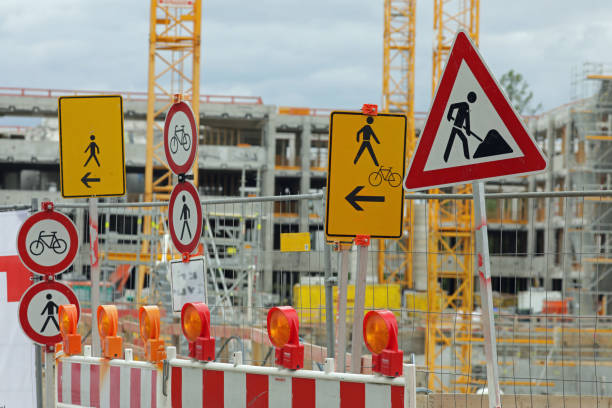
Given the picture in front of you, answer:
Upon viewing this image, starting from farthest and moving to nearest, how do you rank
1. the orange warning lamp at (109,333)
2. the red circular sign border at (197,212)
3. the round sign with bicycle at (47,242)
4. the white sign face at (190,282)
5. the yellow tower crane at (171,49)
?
the yellow tower crane at (171,49) < the round sign with bicycle at (47,242) < the white sign face at (190,282) < the red circular sign border at (197,212) < the orange warning lamp at (109,333)

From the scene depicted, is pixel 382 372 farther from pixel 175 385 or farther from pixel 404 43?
pixel 404 43

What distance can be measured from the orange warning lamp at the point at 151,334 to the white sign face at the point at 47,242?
4.97 ft

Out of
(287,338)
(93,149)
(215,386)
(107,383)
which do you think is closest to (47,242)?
(93,149)

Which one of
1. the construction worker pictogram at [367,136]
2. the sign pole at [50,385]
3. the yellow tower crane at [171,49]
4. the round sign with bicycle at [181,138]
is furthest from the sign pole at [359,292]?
the yellow tower crane at [171,49]

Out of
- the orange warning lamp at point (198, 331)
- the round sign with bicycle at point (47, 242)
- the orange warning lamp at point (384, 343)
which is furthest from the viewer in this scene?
the round sign with bicycle at point (47, 242)

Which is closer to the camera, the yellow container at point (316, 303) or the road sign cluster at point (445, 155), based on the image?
the road sign cluster at point (445, 155)

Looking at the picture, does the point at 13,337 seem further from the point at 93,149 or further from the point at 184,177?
the point at 184,177

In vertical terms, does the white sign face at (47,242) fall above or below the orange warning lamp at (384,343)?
above

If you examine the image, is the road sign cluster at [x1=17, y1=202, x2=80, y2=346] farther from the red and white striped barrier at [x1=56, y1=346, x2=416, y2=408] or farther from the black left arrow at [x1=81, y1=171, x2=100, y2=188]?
the red and white striped barrier at [x1=56, y1=346, x2=416, y2=408]

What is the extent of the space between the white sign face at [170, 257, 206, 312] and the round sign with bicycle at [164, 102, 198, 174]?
68 cm

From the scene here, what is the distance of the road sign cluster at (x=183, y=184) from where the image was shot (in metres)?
5.67

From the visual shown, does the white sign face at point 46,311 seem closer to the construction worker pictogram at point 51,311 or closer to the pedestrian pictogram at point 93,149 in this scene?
the construction worker pictogram at point 51,311

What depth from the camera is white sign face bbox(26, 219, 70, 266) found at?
20.6 ft

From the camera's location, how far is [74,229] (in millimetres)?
6340
